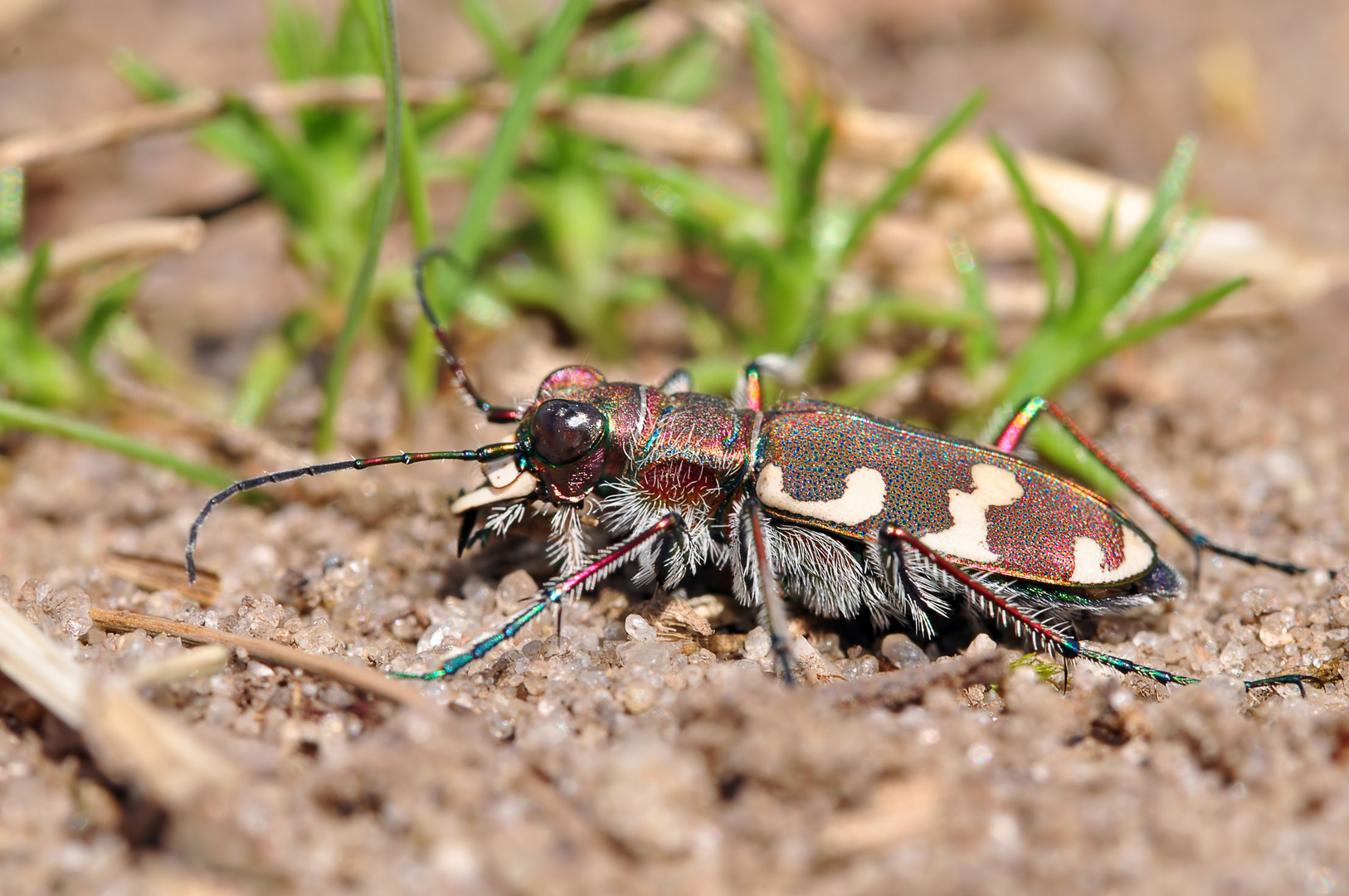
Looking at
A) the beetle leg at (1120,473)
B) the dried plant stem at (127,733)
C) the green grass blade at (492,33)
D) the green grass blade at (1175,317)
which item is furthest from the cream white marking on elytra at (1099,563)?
the green grass blade at (492,33)

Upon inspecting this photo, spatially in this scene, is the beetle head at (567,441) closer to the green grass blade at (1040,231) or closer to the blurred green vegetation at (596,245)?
the blurred green vegetation at (596,245)

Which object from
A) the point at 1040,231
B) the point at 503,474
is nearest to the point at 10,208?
the point at 503,474

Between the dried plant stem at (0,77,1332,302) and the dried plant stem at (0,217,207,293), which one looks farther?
the dried plant stem at (0,77,1332,302)

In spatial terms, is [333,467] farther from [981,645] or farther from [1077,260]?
[1077,260]

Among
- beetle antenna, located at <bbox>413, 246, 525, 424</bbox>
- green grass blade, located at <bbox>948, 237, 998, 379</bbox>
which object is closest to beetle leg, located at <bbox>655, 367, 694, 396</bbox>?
beetle antenna, located at <bbox>413, 246, 525, 424</bbox>

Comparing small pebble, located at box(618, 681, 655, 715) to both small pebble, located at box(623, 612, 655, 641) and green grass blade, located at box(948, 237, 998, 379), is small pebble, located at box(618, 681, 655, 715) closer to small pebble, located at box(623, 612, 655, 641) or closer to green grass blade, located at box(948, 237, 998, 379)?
small pebble, located at box(623, 612, 655, 641)
